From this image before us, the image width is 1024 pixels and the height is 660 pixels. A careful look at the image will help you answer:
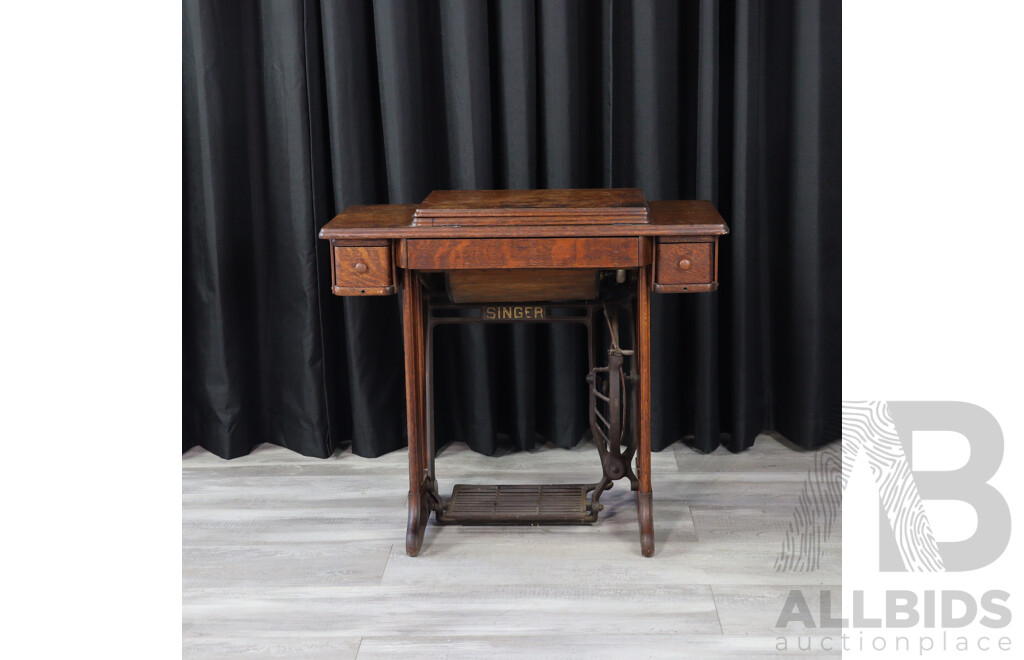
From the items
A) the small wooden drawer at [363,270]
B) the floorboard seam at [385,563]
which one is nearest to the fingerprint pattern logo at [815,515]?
the floorboard seam at [385,563]

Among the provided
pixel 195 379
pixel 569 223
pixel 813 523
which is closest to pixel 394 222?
pixel 569 223

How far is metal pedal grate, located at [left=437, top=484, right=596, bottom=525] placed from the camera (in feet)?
7.40

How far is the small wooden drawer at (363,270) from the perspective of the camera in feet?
6.51

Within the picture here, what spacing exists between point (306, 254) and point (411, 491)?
2.66 feet

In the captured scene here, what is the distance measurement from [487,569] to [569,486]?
42cm

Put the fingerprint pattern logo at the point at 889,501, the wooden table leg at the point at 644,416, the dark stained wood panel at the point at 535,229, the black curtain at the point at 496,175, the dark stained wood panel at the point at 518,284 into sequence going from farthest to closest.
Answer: the black curtain at the point at 496,175 < the dark stained wood panel at the point at 518,284 < the wooden table leg at the point at 644,416 < the dark stained wood panel at the point at 535,229 < the fingerprint pattern logo at the point at 889,501

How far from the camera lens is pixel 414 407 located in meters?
2.15

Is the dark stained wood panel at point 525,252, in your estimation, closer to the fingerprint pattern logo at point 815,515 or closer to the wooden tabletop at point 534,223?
the wooden tabletop at point 534,223

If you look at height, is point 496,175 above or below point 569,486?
above

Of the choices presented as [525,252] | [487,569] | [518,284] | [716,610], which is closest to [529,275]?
[518,284]

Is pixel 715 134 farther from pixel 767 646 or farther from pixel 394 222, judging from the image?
pixel 767 646

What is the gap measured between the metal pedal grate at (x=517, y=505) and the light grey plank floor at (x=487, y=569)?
29 mm

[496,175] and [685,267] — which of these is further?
[496,175]

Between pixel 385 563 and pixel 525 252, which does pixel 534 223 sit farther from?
pixel 385 563
